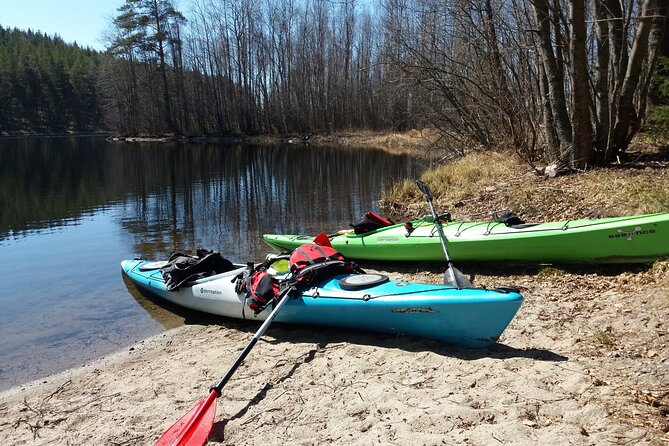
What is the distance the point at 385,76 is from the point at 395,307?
63.8 feet

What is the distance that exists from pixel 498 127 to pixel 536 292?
29.1ft

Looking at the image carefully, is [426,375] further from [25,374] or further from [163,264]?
[163,264]

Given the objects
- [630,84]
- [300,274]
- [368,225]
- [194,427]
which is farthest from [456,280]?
[630,84]

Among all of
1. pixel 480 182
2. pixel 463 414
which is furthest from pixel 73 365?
pixel 480 182

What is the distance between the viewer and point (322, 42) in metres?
42.7

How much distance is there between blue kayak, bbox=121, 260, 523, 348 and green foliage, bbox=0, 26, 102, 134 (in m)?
69.9

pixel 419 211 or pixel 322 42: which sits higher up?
pixel 322 42

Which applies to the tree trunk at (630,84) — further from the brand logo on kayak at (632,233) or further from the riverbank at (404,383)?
the riverbank at (404,383)

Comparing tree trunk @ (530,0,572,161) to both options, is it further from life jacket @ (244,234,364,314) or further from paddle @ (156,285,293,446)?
paddle @ (156,285,293,446)

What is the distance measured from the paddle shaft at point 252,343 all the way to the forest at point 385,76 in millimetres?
4047

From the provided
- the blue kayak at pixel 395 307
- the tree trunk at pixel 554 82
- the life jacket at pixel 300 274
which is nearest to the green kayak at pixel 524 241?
the life jacket at pixel 300 274

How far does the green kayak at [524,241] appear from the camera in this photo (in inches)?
209

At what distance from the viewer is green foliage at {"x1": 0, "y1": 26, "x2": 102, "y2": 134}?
209ft

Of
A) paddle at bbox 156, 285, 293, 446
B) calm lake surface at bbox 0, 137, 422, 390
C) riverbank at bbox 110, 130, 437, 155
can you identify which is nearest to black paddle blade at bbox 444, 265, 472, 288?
paddle at bbox 156, 285, 293, 446
